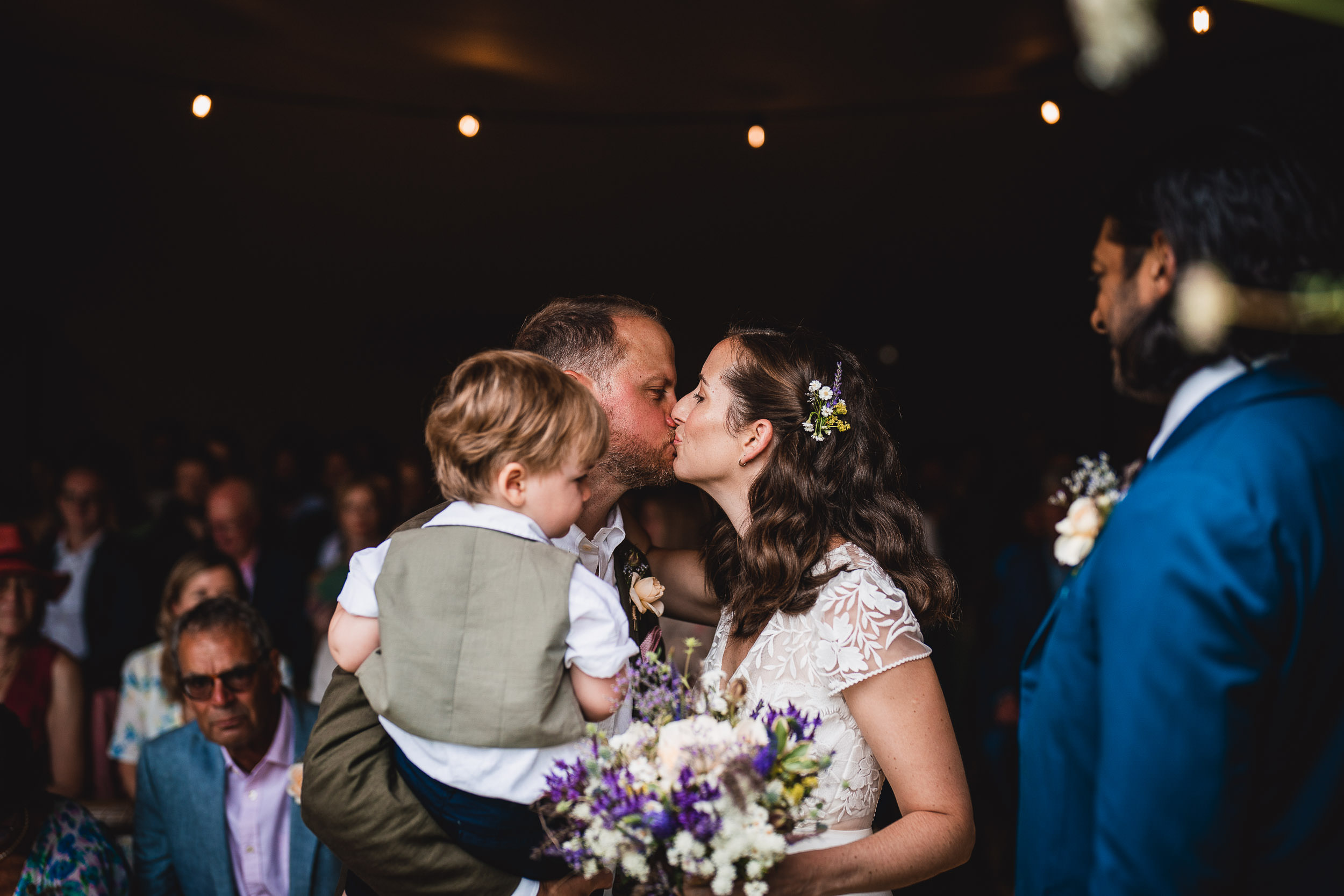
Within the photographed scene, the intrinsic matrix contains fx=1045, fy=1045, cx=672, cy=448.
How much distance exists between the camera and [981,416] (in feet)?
37.9

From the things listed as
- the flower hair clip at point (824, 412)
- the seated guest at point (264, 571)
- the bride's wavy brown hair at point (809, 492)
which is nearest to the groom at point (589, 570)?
the bride's wavy brown hair at point (809, 492)

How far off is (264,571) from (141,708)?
1.01 m

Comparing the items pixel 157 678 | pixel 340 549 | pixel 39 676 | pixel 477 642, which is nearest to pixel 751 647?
pixel 477 642

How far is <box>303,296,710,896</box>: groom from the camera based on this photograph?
1.68m

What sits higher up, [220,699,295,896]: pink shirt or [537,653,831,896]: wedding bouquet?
[537,653,831,896]: wedding bouquet

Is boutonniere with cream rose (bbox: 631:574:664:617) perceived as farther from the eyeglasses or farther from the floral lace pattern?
the eyeglasses

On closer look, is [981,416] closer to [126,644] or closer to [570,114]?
[570,114]

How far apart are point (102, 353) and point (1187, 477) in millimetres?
9893

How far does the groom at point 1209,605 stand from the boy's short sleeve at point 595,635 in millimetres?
607

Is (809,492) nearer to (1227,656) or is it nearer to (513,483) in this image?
(513,483)

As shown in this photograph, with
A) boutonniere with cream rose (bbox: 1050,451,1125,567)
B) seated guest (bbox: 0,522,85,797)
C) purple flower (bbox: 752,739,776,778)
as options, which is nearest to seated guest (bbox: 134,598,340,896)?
seated guest (bbox: 0,522,85,797)

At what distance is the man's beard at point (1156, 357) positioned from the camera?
1.33 metres

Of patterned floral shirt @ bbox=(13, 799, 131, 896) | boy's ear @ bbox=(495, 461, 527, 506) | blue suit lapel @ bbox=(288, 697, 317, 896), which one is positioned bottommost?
blue suit lapel @ bbox=(288, 697, 317, 896)

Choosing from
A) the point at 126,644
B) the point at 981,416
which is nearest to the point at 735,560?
the point at 126,644
